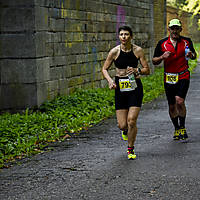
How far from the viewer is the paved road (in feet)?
16.6

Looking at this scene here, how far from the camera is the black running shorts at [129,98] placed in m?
6.76

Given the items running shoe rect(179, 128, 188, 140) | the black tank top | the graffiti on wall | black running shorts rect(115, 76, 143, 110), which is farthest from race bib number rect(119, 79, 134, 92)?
the graffiti on wall

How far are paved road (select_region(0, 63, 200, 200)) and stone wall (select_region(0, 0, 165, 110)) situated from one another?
2.07m

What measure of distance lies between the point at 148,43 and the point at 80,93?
8.62 m

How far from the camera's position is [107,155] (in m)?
6.93

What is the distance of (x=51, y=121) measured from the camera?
→ 925 centimetres

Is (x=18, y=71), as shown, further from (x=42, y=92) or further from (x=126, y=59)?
(x=126, y=59)

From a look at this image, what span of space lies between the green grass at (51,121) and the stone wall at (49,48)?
339mm

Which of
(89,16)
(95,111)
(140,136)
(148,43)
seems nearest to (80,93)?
(95,111)

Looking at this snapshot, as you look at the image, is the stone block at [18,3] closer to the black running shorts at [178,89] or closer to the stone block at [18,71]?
the stone block at [18,71]

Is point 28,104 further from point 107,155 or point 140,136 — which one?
point 107,155

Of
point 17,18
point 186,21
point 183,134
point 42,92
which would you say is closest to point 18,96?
point 42,92

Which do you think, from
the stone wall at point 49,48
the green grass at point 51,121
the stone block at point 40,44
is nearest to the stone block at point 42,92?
the stone wall at point 49,48

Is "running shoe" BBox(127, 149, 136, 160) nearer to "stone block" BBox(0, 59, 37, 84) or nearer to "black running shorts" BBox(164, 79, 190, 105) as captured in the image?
"black running shorts" BBox(164, 79, 190, 105)
